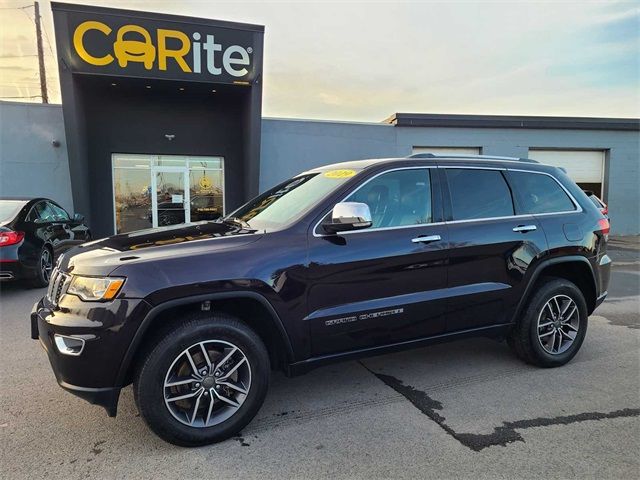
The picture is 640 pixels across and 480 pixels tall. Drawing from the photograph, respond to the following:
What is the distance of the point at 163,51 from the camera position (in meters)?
11.3

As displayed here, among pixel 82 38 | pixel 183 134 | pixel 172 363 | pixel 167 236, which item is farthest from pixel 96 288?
pixel 183 134

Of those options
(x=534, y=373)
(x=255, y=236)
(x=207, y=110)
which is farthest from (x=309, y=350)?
(x=207, y=110)

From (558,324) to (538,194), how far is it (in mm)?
1212

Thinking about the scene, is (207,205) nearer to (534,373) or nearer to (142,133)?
(142,133)

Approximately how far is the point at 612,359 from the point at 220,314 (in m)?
3.85

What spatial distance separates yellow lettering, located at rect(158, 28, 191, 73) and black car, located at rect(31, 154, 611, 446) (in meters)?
9.02

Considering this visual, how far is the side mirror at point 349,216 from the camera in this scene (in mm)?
3004

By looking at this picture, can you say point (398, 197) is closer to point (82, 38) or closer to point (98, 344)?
point (98, 344)

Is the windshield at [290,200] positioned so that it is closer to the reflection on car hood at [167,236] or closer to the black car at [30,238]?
the reflection on car hood at [167,236]

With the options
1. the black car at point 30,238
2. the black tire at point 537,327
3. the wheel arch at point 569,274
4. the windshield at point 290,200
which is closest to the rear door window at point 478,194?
the wheel arch at point 569,274

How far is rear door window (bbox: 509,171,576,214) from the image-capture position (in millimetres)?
4059

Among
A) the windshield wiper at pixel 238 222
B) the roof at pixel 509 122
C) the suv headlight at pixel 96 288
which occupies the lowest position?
the suv headlight at pixel 96 288

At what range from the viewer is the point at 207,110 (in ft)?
45.1

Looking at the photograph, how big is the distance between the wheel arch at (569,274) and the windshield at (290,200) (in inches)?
74.1
